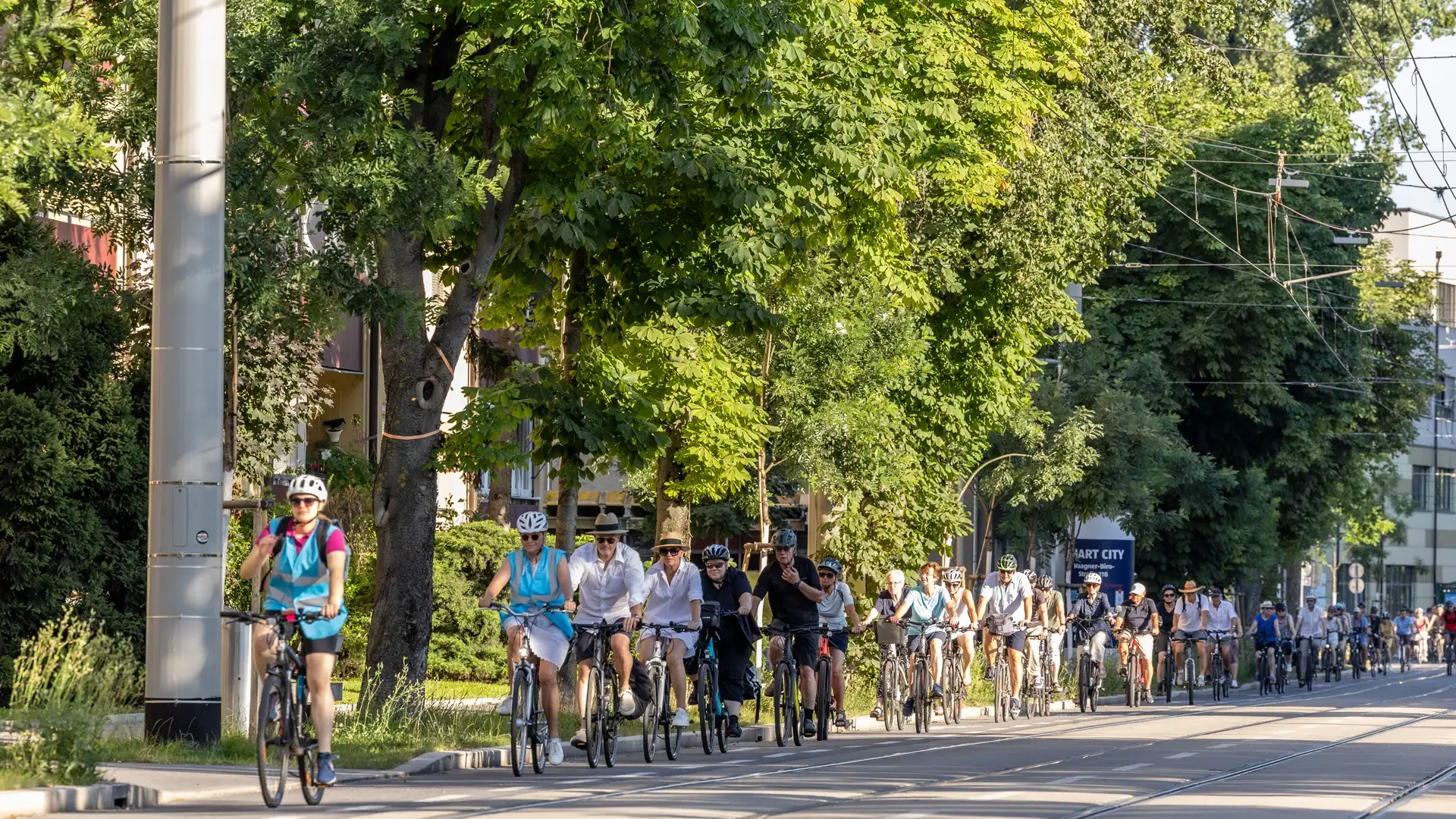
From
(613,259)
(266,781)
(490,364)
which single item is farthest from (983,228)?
(266,781)

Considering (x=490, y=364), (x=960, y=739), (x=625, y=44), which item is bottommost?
(x=960, y=739)

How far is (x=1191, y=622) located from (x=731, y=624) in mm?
17791

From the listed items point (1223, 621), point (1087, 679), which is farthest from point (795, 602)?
point (1223, 621)

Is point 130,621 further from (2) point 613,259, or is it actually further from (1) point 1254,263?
(1) point 1254,263

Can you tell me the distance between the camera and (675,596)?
18.7 meters

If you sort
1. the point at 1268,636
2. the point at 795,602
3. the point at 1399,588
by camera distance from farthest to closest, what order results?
the point at 1399,588, the point at 1268,636, the point at 795,602

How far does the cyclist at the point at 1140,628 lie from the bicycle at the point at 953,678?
7.46 m

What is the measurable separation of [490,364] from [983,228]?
8.93 metres

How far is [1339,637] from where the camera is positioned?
163 ft

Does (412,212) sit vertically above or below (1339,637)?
above

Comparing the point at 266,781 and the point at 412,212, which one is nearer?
the point at 266,781

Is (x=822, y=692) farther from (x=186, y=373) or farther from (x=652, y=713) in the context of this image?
(x=186, y=373)

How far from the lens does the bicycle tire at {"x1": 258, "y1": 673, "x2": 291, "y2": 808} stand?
1267cm

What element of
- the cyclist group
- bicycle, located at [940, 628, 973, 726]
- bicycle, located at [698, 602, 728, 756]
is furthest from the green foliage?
bicycle, located at [940, 628, 973, 726]
